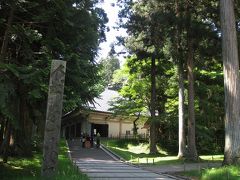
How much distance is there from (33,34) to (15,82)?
186 cm

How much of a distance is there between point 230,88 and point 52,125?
9.32 metres

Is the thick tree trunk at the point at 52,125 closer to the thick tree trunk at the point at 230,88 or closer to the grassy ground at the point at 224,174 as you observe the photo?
the grassy ground at the point at 224,174

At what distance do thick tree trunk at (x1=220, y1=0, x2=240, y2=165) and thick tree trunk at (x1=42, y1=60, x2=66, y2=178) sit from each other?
28.9 ft

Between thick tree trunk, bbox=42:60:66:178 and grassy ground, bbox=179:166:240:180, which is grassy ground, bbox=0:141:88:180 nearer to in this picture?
thick tree trunk, bbox=42:60:66:178

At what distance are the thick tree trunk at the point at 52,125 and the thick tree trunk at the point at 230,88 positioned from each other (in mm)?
8815

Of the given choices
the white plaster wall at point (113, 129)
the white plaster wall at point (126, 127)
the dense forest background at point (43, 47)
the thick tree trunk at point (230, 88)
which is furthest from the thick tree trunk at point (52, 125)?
the white plaster wall at point (126, 127)

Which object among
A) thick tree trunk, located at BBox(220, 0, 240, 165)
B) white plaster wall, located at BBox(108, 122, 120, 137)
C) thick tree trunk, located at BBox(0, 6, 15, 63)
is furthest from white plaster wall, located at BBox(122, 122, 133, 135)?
thick tree trunk, located at BBox(0, 6, 15, 63)

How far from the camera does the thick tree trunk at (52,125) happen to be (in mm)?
9438

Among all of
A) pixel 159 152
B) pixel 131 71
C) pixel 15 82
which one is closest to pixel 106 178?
pixel 15 82

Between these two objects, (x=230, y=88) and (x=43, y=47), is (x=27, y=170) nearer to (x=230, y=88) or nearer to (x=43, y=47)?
(x=43, y=47)

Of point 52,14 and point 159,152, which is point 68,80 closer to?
point 52,14

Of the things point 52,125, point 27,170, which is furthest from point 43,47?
point 27,170

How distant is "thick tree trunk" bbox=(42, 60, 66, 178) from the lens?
944cm

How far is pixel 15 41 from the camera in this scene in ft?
50.6
